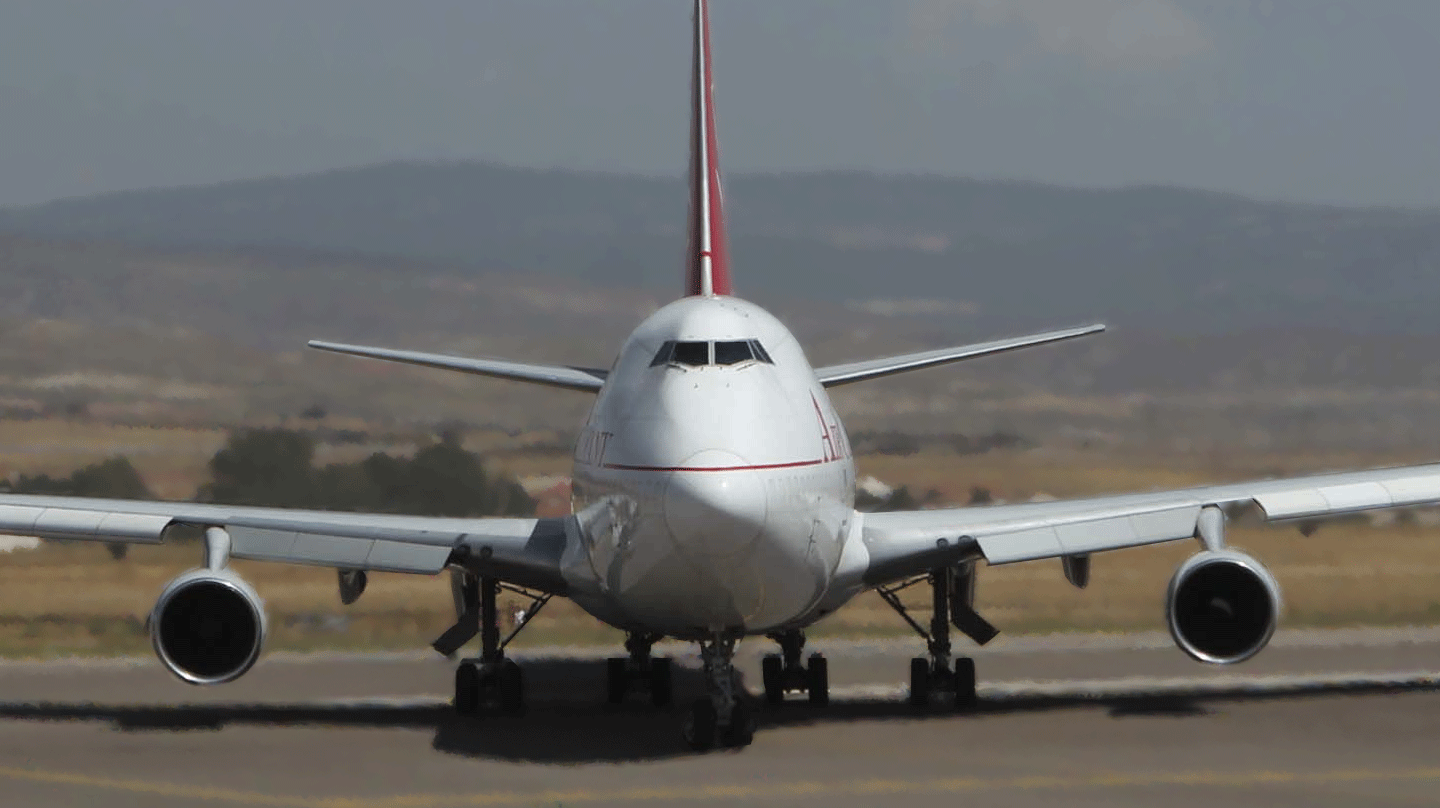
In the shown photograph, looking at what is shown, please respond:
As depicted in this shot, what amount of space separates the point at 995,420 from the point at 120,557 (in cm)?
2275

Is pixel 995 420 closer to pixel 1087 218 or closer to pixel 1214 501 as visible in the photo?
pixel 1214 501

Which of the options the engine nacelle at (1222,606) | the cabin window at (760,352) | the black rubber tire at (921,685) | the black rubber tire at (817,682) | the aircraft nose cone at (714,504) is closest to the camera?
the aircraft nose cone at (714,504)

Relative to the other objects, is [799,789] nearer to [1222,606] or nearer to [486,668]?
[1222,606]

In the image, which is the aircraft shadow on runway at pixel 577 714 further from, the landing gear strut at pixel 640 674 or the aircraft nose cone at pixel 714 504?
the aircraft nose cone at pixel 714 504

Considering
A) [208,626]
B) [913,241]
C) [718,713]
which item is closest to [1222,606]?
[718,713]

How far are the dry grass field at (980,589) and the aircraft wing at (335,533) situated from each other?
8.17m

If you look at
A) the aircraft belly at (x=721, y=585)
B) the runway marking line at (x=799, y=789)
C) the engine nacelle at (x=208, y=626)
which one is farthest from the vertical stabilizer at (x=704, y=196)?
the runway marking line at (x=799, y=789)

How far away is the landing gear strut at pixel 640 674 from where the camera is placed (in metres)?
24.3

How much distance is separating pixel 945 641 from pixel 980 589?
12309mm

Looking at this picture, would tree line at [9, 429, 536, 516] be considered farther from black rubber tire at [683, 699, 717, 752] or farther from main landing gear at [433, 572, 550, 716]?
black rubber tire at [683, 699, 717, 752]

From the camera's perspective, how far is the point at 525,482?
4188 centimetres

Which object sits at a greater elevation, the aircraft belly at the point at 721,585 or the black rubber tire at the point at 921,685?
the black rubber tire at the point at 921,685

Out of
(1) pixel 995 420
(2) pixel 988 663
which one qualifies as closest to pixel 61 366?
(1) pixel 995 420

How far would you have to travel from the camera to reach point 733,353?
62.3ft
